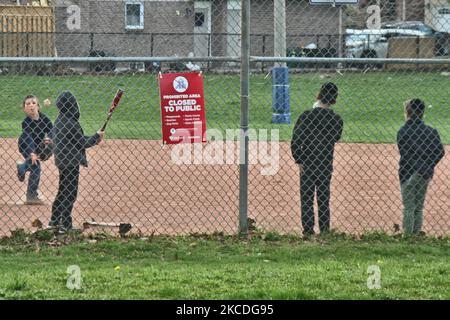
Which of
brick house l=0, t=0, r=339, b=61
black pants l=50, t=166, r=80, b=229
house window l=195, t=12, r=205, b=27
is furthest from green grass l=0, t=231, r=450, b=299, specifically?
house window l=195, t=12, r=205, b=27

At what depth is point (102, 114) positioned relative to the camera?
20.2 meters

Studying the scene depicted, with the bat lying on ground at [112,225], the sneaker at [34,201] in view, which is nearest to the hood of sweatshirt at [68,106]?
the bat lying on ground at [112,225]

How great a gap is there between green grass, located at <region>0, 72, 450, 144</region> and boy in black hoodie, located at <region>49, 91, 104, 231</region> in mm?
7328

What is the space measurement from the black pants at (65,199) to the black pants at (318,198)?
2261 mm

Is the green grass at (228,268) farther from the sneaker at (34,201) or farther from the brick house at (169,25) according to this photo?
the brick house at (169,25)

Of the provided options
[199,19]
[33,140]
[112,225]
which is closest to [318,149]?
[112,225]

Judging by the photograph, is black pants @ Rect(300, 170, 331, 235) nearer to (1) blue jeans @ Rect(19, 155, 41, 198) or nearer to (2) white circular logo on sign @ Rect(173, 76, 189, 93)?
(2) white circular logo on sign @ Rect(173, 76, 189, 93)

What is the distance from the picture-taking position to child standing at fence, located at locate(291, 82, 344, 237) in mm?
9711

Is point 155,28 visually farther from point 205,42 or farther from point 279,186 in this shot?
point 279,186

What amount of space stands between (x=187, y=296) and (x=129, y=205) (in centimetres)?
449

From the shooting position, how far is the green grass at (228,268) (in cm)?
718

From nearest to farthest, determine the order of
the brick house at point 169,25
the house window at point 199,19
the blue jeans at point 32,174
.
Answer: the blue jeans at point 32,174, the brick house at point 169,25, the house window at point 199,19
